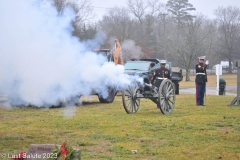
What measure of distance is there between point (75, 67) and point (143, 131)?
8.16 ft

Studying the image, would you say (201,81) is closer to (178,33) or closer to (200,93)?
(200,93)

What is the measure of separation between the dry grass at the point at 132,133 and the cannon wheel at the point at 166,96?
356 millimetres

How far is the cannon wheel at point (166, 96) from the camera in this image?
15.0 metres

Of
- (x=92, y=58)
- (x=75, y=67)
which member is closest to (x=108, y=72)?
(x=92, y=58)

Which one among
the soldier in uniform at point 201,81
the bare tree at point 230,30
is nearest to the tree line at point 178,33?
the bare tree at point 230,30

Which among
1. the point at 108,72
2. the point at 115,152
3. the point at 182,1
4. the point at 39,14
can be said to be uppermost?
the point at 182,1

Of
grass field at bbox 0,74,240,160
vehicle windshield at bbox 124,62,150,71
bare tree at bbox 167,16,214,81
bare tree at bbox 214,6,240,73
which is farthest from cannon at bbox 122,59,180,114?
bare tree at bbox 167,16,214,81

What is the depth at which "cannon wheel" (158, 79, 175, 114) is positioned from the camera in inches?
592

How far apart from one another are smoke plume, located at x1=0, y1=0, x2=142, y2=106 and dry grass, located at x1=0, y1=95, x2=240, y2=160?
1115 millimetres

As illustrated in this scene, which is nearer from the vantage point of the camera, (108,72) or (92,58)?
(92,58)

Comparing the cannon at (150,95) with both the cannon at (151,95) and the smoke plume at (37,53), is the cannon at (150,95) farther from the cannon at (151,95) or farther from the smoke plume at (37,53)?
the smoke plume at (37,53)

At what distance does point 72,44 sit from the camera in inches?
456

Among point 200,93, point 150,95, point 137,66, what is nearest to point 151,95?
point 150,95

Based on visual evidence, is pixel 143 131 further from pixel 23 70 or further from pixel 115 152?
pixel 23 70
